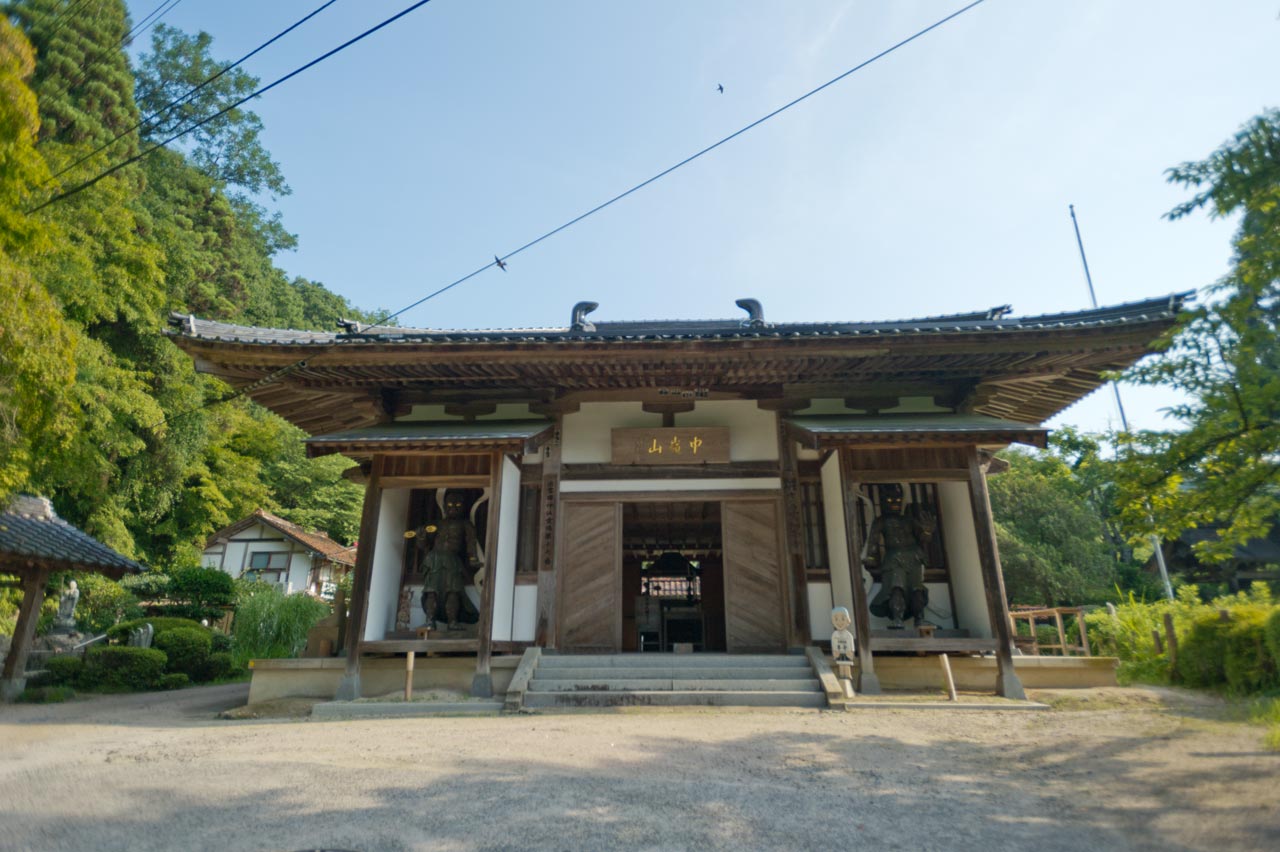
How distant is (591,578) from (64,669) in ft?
31.0

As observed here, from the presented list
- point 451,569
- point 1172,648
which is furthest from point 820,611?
point 451,569

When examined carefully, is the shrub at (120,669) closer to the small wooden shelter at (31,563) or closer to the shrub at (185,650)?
the shrub at (185,650)

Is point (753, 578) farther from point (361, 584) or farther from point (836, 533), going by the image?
→ point (361, 584)

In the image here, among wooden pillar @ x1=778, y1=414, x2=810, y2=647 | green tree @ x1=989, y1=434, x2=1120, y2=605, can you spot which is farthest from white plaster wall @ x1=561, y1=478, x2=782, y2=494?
green tree @ x1=989, y1=434, x2=1120, y2=605

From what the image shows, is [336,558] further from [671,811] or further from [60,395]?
[671,811]

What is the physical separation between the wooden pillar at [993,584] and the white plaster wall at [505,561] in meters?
5.63

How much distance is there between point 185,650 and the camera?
12.1 m

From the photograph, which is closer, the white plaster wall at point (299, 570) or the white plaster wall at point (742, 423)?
the white plaster wall at point (742, 423)

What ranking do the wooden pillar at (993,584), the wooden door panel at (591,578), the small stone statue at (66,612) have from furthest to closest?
the small stone statue at (66,612), the wooden door panel at (591,578), the wooden pillar at (993,584)

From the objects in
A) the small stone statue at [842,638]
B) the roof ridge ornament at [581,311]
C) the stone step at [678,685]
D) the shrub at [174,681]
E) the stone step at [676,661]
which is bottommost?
the shrub at [174,681]

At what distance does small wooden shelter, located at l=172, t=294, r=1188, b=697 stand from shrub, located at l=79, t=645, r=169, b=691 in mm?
5606

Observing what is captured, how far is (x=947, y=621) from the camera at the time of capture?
8.23 metres

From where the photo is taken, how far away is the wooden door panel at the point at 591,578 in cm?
812

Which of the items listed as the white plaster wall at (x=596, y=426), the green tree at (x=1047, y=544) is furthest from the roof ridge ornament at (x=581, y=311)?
the green tree at (x=1047, y=544)
